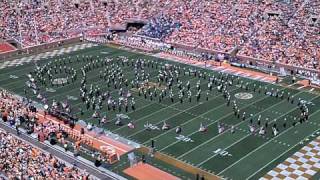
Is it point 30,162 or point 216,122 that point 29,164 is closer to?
point 30,162

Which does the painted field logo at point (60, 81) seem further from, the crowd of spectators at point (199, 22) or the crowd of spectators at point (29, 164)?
the crowd of spectators at point (199, 22)

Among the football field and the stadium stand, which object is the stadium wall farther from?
the football field

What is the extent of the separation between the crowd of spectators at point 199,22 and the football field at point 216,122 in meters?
7.65

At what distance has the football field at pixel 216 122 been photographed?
2419cm

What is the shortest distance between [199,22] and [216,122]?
2441cm

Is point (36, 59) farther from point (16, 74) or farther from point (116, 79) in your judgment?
point (116, 79)

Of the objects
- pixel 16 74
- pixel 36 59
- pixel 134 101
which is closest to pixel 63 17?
pixel 36 59

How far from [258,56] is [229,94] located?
10.5 meters

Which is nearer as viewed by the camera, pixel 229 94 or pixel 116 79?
pixel 229 94

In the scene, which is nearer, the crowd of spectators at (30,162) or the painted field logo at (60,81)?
the crowd of spectators at (30,162)

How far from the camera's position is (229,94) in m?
33.2

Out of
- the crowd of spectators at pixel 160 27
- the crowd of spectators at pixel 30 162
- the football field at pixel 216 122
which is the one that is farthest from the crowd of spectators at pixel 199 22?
the crowd of spectators at pixel 30 162

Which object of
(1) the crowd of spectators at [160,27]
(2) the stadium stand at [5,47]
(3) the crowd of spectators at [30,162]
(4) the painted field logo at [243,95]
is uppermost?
(1) the crowd of spectators at [160,27]

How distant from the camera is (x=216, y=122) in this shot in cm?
2861
